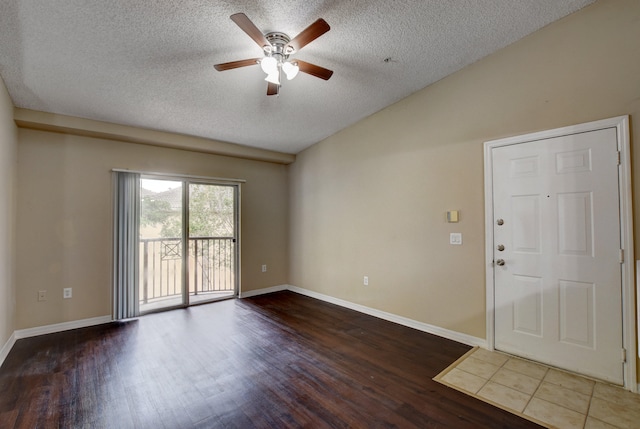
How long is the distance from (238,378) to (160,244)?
9.04 feet

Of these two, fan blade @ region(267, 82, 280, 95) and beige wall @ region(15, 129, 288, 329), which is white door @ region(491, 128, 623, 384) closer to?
fan blade @ region(267, 82, 280, 95)

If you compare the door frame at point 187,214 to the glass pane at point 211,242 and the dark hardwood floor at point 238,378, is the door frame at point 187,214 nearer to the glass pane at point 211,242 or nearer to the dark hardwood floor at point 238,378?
the glass pane at point 211,242

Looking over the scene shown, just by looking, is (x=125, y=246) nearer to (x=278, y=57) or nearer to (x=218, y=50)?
(x=218, y=50)

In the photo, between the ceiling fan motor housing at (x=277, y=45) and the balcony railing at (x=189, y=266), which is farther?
the balcony railing at (x=189, y=266)

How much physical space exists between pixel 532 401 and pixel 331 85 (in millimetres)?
3402

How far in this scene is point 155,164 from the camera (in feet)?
13.9

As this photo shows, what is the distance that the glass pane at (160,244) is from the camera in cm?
420

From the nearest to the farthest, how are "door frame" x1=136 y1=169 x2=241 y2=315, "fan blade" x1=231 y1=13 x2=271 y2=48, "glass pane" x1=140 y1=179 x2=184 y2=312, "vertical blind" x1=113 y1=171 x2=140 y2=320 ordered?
"fan blade" x1=231 y1=13 x2=271 y2=48, "vertical blind" x1=113 y1=171 x2=140 y2=320, "glass pane" x1=140 y1=179 x2=184 y2=312, "door frame" x1=136 y1=169 x2=241 y2=315

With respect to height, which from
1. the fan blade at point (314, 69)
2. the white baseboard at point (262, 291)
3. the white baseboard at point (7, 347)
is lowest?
the white baseboard at point (262, 291)

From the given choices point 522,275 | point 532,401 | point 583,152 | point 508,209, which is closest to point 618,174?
point 583,152

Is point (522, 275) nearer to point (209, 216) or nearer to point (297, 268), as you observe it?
point (297, 268)

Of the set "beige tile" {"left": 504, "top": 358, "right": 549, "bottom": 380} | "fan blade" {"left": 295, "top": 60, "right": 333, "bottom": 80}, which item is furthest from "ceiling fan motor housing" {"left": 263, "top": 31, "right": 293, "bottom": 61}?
"beige tile" {"left": 504, "top": 358, "right": 549, "bottom": 380}

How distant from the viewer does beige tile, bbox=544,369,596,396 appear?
2205 mm

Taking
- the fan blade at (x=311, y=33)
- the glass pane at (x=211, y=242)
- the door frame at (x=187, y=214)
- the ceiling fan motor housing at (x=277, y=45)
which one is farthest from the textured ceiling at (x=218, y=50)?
the glass pane at (x=211, y=242)
